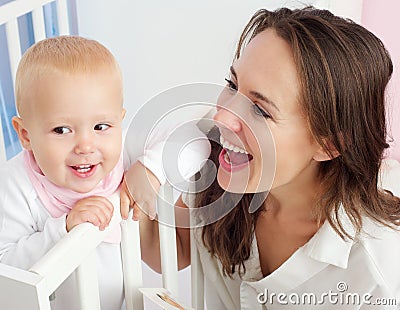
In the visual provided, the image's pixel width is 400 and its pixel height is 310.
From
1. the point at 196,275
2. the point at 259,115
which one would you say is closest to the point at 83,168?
the point at 259,115

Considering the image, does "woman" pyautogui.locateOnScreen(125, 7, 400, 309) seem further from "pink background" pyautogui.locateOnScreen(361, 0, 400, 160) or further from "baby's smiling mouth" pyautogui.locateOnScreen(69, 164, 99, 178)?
"pink background" pyautogui.locateOnScreen(361, 0, 400, 160)

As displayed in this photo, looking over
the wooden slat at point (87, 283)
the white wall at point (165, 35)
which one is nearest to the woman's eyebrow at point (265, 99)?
the wooden slat at point (87, 283)

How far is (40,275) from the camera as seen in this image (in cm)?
66

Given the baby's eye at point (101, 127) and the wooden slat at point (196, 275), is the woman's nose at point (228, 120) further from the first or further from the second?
the wooden slat at point (196, 275)

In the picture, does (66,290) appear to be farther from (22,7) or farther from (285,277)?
(22,7)

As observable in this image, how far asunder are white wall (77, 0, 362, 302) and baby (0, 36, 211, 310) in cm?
118

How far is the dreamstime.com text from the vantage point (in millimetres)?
1069

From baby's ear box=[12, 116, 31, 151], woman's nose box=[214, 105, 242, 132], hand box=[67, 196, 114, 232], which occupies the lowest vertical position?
hand box=[67, 196, 114, 232]

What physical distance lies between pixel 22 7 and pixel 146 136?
607 millimetres

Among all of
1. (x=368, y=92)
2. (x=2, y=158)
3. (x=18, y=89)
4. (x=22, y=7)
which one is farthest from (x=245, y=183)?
(x=22, y=7)

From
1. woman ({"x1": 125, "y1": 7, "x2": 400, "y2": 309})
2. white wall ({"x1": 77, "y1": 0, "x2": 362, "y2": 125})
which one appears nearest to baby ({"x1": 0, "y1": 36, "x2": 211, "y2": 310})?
woman ({"x1": 125, "y1": 7, "x2": 400, "y2": 309})

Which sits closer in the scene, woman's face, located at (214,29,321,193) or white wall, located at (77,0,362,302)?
woman's face, located at (214,29,321,193)

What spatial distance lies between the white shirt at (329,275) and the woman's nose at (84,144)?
32 centimetres

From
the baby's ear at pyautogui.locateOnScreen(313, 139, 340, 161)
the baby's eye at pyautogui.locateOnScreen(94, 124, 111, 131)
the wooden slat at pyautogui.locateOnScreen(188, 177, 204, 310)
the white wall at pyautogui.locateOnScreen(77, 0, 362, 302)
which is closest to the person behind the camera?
the baby's eye at pyautogui.locateOnScreen(94, 124, 111, 131)
